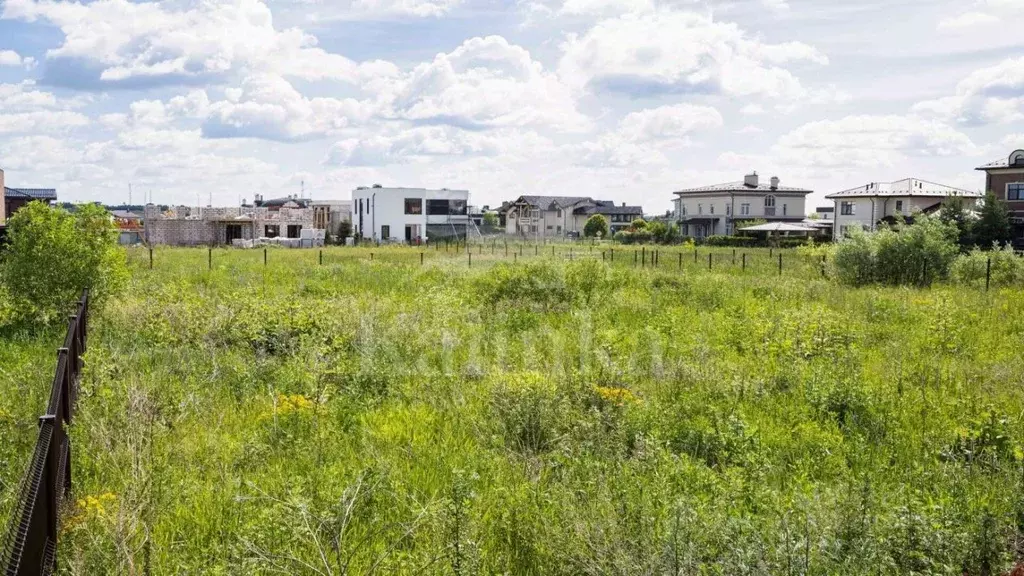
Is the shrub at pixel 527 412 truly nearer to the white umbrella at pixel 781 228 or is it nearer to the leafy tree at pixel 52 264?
the leafy tree at pixel 52 264

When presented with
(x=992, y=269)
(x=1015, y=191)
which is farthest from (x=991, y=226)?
(x=992, y=269)

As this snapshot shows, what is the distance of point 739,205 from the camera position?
242 feet

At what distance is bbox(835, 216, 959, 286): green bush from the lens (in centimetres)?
2212

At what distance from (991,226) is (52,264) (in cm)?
4440

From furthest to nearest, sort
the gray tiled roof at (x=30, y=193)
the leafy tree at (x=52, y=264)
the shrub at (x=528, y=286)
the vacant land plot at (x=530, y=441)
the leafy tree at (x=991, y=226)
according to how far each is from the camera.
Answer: the gray tiled roof at (x=30, y=193) < the leafy tree at (x=991, y=226) < the shrub at (x=528, y=286) < the leafy tree at (x=52, y=264) < the vacant land plot at (x=530, y=441)

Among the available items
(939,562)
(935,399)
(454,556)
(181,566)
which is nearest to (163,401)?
(181,566)

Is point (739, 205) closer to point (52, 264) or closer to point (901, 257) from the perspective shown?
point (901, 257)

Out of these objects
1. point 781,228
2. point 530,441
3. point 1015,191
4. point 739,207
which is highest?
point 739,207

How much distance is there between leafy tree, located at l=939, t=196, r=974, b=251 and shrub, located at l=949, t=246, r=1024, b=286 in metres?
19.4

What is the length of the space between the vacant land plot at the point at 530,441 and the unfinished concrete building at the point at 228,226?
160 feet

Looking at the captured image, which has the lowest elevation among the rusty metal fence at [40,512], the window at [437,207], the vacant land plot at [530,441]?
the vacant land plot at [530,441]

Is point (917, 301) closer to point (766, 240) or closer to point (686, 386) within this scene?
point (686, 386)

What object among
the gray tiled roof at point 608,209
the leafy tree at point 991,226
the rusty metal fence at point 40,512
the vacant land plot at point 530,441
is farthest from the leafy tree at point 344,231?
the rusty metal fence at point 40,512

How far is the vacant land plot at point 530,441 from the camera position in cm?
495
